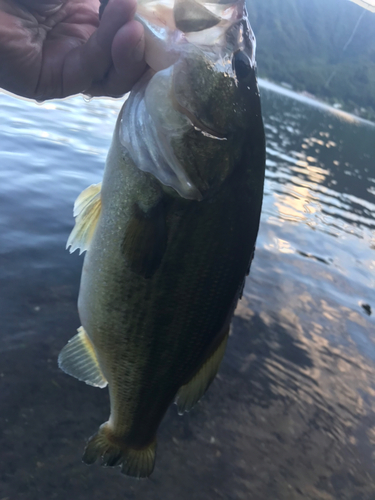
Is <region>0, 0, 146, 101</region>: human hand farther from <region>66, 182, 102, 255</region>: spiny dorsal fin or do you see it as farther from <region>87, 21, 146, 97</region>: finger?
<region>66, 182, 102, 255</region>: spiny dorsal fin

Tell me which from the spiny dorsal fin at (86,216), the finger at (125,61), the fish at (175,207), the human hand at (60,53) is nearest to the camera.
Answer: the finger at (125,61)

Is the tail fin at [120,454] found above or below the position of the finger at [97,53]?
below

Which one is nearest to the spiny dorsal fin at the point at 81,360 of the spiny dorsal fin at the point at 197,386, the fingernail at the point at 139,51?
the spiny dorsal fin at the point at 197,386

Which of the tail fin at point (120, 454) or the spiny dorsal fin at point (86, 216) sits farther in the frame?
the tail fin at point (120, 454)

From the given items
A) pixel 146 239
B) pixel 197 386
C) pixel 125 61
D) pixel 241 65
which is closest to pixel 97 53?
pixel 125 61

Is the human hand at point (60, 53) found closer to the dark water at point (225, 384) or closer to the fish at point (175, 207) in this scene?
the fish at point (175, 207)

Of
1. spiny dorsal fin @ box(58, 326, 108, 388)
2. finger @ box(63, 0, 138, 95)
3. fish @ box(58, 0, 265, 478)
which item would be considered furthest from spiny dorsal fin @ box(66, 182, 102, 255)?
finger @ box(63, 0, 138, 95)

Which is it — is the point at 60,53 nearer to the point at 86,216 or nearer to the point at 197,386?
the point at 86,216

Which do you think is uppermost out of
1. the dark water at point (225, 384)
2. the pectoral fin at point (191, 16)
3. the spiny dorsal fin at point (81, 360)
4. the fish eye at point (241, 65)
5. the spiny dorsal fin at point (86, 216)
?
the pectoral fin at point (191, 16)
